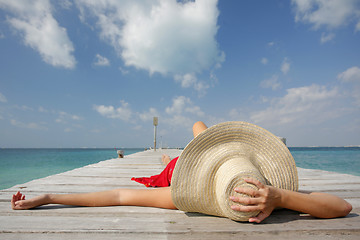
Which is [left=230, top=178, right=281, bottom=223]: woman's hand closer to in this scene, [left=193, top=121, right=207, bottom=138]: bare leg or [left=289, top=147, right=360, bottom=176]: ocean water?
[left=193, top=121, right=207, bottom=138]: bare leg

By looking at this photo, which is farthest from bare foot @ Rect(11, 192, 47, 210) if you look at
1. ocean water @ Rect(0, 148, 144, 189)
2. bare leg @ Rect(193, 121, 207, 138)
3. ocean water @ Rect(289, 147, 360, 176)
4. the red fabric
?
ocean water @ Rect(289, 147, 360, 176)

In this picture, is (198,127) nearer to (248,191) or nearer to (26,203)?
(248,191)

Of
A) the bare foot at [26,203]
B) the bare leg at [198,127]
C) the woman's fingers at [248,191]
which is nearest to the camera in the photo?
the woman's fingers at [248,191]

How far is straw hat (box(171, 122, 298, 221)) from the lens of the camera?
57.1 inches

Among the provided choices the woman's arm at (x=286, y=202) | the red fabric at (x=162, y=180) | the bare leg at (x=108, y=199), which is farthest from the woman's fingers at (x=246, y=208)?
the red fabric at (x=162, y=180)

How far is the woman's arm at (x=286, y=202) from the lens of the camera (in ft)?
4.10

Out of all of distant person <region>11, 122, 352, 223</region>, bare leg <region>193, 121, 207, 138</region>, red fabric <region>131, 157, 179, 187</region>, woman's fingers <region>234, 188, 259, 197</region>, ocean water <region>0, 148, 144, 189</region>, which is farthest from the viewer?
ocean water <region>0, 148, 144, 189</region>

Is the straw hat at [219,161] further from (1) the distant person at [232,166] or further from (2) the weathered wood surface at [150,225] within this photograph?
(2) the weathered wood surface at [150,225]

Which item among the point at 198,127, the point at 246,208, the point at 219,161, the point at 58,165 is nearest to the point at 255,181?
the point at 246,208

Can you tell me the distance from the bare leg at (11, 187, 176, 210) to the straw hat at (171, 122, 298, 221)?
1.00 feet

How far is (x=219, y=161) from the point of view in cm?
146

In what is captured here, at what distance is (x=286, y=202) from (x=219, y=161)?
0.54 metres

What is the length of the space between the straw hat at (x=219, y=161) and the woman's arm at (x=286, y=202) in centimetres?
11

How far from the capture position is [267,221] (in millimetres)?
1472
